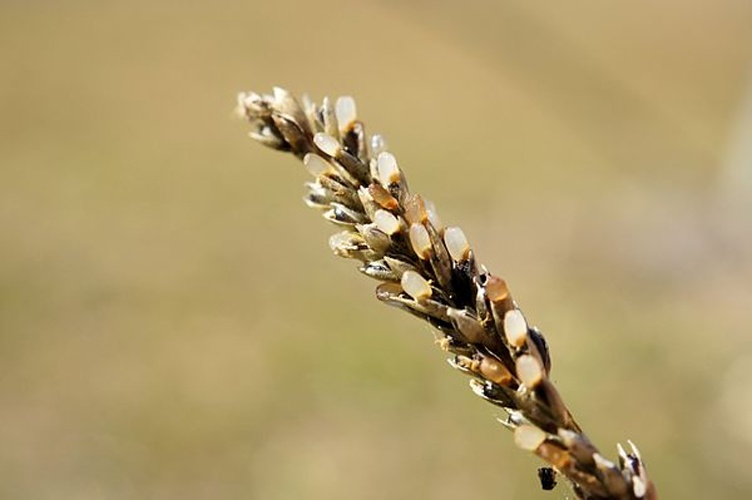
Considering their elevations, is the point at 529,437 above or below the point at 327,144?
below

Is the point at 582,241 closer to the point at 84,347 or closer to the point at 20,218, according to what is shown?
the point at 84,347

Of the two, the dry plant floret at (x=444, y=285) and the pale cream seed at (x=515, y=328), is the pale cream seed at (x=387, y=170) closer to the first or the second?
the dry plant floret at (x=444, y=285)

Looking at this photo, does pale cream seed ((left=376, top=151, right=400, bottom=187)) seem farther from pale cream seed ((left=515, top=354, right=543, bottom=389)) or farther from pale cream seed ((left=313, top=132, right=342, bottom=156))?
pale cream seed ((left=515, top=354, right=543, bottom=389))

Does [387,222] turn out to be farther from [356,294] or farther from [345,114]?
[356,294]

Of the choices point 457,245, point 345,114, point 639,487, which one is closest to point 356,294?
point 345,114

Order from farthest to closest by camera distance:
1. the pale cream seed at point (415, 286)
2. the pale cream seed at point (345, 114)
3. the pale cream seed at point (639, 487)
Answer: the pale cream seed at point (345, 114) → the pale cream seed at point (415, 286) → the pale cream seed at point (639, 487)

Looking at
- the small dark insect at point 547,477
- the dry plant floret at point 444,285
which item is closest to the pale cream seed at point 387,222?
the dry plant floret at point 444,285

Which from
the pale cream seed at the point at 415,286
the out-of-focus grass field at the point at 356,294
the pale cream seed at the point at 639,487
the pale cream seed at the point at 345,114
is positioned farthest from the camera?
the out-of-focus grass field at the point at 356,294
